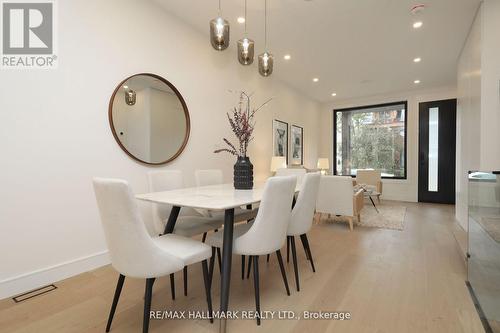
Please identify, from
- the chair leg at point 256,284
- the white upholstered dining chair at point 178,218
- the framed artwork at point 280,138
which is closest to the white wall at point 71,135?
the white upholstered dining chair at point 178,218

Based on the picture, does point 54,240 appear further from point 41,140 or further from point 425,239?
point 425,239

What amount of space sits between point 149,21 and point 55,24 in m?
0.98

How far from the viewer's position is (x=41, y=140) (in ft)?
6.79

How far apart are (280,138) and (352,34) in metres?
2.46

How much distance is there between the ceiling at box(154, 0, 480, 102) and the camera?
2904 mm

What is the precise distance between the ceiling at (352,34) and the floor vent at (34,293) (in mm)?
3099

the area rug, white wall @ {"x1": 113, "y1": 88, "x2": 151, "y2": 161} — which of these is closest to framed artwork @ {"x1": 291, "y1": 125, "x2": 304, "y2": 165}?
the area rug

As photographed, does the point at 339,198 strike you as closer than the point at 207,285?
No

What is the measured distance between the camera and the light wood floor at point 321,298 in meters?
1.57

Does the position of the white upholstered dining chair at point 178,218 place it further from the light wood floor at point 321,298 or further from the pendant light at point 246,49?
the pendant light at point 246,49

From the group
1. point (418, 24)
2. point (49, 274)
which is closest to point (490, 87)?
point (418, 24)

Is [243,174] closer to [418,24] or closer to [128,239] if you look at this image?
[128,239]

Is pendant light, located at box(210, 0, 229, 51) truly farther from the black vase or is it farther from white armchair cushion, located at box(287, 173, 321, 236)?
white armchair cushion, located at box(287, 173, 321, 236)

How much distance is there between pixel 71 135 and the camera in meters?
2.24
